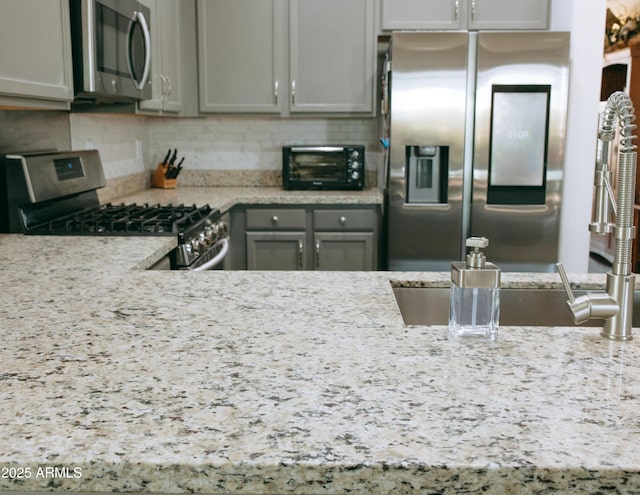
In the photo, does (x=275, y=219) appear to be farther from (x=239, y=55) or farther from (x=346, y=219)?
(x=239, y=55)

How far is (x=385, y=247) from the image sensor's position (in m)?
3.99

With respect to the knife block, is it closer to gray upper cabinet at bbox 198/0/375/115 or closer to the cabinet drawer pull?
gray upper cabinet at bbox 198/0/375/115

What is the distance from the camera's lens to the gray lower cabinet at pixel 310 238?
3.96 m

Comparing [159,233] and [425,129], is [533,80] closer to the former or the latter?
[425,129]

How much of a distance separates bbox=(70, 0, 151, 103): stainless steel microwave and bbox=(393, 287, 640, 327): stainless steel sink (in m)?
1.55

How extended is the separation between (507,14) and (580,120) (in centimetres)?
78

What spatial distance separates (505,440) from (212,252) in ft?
7.85

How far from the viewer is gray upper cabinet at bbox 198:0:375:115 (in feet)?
13.6

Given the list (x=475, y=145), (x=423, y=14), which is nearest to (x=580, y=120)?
(x=475, y=145)

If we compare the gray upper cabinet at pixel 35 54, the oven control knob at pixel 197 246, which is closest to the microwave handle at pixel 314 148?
the oven control knob at pixel 197 246

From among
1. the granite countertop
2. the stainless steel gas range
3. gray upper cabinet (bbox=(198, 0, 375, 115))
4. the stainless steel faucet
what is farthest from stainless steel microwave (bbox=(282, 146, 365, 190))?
the stainless steel faucet

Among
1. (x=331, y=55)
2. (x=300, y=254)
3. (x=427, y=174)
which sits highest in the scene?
(x=331, y=55)

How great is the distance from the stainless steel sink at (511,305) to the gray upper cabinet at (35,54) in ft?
4.36

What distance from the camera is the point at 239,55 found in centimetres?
422
